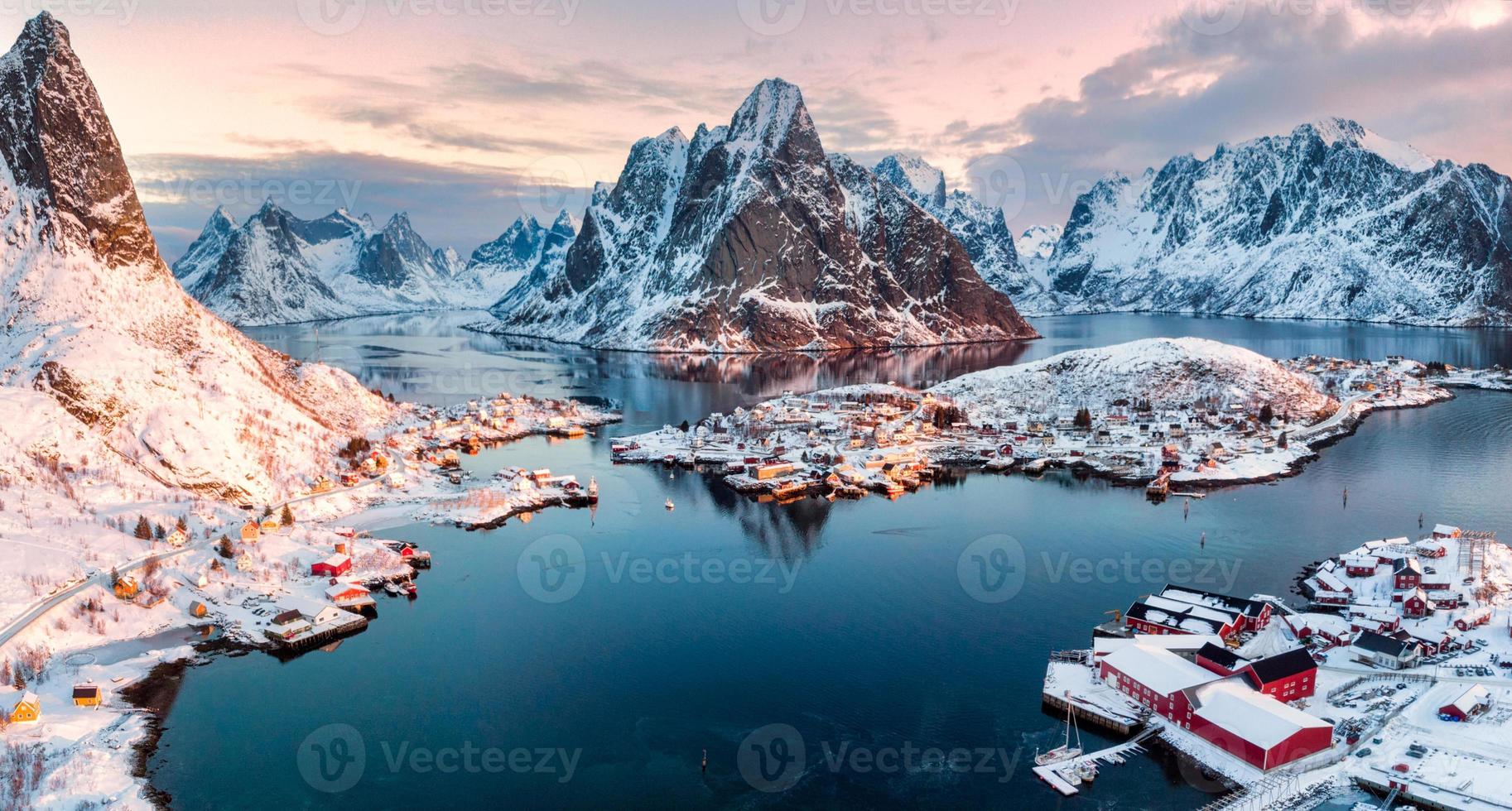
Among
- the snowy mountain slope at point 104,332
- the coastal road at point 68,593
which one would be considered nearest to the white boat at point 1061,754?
the coastal road at point 68,593

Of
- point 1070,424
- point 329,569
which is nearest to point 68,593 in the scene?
point 329,569

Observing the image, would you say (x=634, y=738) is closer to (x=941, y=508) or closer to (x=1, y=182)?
(x=941, y=508)

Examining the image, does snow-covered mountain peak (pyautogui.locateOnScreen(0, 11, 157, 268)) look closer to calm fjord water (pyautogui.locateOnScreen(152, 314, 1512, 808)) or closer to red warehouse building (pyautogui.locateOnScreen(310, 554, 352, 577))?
calm fjord water (pyautogui.locateOnScreen(152, 314, 1512, 808))
